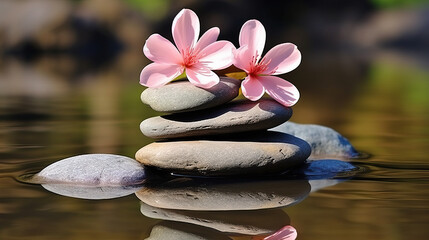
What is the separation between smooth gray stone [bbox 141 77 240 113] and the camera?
308 cm

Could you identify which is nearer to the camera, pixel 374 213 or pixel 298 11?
pixel 374 213

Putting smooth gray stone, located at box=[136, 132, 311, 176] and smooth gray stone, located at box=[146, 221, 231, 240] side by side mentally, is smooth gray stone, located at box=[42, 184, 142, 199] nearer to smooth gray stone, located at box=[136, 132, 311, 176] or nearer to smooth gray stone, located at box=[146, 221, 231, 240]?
smooth gray stone, located at box=[136, 132, 311, 176]

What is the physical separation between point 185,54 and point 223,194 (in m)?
0.66

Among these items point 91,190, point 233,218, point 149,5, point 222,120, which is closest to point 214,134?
point 222,120

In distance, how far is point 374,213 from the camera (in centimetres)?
252

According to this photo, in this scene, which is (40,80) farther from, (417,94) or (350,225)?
(350,225)

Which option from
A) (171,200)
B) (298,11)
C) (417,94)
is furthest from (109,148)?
(298,11)

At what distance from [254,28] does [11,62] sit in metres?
11.2

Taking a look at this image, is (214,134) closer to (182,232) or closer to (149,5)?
(182,232)

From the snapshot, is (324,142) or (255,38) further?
(324,142)

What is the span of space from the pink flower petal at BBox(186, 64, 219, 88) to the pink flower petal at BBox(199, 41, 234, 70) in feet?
0.11

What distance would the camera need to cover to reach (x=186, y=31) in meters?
3.21

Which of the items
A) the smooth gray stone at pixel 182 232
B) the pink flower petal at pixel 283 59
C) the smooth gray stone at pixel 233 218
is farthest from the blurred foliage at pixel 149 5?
the smooth gray stone at pixel 182 232

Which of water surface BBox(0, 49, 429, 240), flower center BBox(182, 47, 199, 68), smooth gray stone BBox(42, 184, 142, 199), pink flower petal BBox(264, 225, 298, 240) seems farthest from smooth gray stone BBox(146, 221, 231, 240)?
flower center BBox(182, 47, 199, 68)
